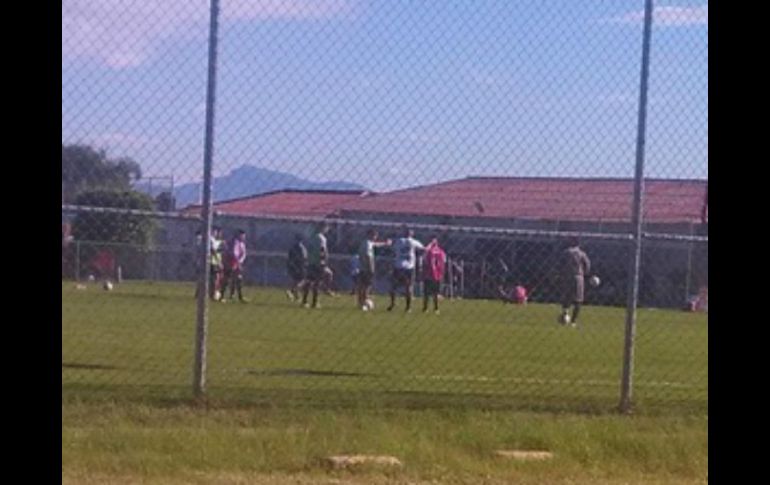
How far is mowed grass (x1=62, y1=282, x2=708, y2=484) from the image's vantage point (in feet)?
26.3

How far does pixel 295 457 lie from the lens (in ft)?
26.3

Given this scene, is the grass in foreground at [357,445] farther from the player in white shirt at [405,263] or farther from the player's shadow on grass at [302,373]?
the player's shadow on grass at [302,373]

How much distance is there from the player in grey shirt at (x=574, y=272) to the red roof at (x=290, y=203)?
180cm

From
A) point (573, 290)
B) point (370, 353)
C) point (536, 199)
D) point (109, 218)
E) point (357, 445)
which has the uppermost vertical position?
point (536, 199)

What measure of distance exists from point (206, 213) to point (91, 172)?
72 centimetres

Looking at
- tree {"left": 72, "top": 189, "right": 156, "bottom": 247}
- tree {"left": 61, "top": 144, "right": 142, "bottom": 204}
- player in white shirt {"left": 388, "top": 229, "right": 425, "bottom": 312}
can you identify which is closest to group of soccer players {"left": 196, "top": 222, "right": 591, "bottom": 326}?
player in white shirt {"left": 388, "top": 229, "right": 425, "bottom": 312}

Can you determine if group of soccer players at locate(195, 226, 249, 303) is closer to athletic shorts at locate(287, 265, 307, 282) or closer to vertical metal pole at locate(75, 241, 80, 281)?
athletic shorts at locate(287, 265, 307, 282)

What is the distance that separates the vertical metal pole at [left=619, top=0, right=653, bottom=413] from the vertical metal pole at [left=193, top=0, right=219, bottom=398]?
2667 mm

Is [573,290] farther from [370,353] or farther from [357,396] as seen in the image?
[357,396]

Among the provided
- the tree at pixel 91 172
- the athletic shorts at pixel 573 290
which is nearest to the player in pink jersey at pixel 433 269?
the athletic shorts at pixel 573 290

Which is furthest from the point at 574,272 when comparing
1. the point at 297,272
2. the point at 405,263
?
the point at 297,272

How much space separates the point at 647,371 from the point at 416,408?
5.00 m

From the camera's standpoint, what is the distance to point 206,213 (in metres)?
8.88
